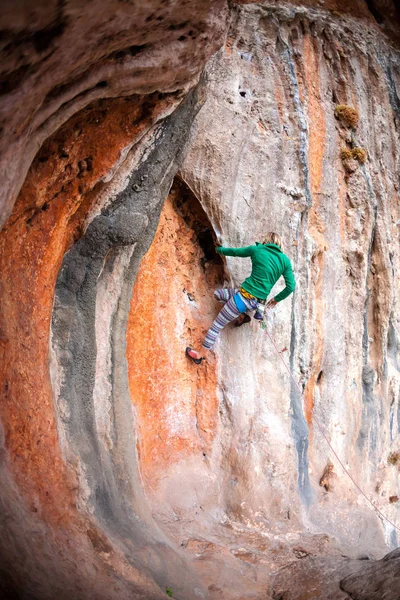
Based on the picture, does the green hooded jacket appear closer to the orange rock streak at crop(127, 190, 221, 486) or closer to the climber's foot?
the climber's foot

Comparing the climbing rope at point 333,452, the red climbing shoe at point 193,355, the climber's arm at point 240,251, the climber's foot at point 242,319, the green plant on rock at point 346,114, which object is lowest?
the climbing rope at point 333,452

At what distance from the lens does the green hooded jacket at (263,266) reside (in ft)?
21.6

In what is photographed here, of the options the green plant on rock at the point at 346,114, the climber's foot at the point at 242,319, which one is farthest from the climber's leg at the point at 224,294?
the green plant on rock at the point at 346,114

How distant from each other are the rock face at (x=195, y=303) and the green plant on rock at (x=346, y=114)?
0.06 m

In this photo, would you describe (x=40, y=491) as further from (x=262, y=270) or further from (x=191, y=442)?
(x=262, y=270)

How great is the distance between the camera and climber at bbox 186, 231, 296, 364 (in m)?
6.59

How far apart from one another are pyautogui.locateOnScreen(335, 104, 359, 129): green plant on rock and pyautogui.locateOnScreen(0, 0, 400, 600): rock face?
0.18 ft

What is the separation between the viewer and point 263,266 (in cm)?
659

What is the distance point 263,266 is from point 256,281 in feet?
0.76

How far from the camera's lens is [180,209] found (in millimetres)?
7148

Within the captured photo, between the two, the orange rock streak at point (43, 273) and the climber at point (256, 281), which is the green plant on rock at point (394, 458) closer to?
the climber at point (256, 281)

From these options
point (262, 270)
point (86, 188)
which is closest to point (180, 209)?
point (262, 270)

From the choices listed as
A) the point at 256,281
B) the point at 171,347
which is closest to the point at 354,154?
the point at 256,281

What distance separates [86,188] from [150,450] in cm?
377
